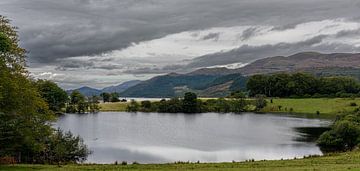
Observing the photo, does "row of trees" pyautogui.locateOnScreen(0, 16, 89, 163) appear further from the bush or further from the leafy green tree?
the bush

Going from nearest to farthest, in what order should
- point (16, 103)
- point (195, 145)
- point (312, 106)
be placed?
1. point (16, 103)
2. point (195, 145)
3. point (312, 106)

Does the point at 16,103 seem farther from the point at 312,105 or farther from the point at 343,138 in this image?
the point at 312,105

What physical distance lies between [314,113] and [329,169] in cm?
14617

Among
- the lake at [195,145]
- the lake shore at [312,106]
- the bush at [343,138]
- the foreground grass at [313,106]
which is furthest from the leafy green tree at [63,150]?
the foreground grass at [313,106]

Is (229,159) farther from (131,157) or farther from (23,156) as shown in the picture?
(23,156)

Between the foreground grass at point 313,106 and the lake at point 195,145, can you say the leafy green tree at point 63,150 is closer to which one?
the lake at point 195,145

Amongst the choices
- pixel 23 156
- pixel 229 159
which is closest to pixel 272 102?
pixel 229 159

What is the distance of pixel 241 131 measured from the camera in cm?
10862

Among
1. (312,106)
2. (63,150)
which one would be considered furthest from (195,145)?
(312,106)

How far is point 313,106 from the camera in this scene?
179750mm

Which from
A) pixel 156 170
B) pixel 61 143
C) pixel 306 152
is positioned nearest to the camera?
pixel 156 170

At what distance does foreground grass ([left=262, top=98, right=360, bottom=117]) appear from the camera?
166125 millimetres

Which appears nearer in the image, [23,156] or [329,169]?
[329,169]

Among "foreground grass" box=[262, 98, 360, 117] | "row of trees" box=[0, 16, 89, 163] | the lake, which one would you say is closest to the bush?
the lake
